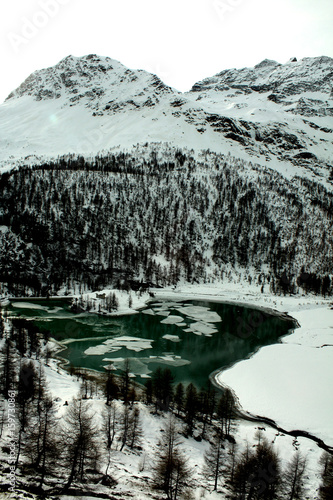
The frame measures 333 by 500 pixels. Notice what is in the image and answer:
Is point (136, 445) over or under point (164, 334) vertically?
under

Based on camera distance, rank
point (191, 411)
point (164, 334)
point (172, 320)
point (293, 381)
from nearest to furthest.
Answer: point (191, 411) < point (293, 381) < point (164, 334) < point (172, 320)

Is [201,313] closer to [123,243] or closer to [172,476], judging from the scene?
[172,476]


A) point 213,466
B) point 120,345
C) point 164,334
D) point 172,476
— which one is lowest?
point 120,345

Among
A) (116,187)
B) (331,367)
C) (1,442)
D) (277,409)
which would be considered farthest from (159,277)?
(1,442)

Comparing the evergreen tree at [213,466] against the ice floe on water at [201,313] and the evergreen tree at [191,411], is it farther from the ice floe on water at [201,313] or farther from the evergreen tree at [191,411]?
the ice floe on water at [201,313]

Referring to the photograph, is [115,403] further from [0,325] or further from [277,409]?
[0,325]

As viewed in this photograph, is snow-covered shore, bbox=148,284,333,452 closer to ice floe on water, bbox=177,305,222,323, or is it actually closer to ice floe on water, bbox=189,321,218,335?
ice floe on water, bbox=189,321,218,335

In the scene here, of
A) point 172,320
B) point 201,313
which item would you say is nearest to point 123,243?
point 201,313

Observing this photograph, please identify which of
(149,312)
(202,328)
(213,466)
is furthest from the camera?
(149,312)
